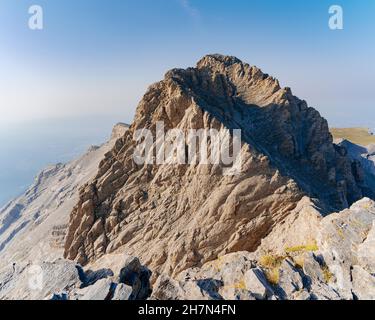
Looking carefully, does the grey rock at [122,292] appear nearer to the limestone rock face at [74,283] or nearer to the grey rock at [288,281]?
the limestone rock face at [74,283]

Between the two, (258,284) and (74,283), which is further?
(74,283)

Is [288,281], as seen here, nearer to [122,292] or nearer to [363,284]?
[363,284]

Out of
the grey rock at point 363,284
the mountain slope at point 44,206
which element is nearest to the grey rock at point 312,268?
the grey rock at point 363,284

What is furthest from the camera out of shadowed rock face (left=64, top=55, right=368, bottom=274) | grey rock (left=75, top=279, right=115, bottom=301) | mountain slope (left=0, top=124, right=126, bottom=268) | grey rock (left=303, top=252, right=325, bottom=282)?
mountain slope (left=0, top=124, right=126, bottom=268)

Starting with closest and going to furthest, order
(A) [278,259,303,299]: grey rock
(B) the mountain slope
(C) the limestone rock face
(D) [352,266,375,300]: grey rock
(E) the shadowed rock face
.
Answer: (D) [352,266,375,300]: grey rock < (C) the limestone rock face < (A) [278,259,303,299]: grey rock < (E) the shadowed rock face < (B) the mountain slope

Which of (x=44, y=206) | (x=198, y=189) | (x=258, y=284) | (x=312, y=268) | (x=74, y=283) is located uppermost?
(x=198, y=189)

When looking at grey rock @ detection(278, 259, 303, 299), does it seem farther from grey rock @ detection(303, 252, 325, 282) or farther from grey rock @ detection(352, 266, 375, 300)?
grey rock @ detection(352, 266, 375, 300)

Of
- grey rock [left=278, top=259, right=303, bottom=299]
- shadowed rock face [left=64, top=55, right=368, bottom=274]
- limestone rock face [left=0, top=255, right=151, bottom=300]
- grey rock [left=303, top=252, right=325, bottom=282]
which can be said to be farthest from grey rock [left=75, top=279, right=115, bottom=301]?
shadowed rock face [left=64, top=55, right=368, bottom=274]

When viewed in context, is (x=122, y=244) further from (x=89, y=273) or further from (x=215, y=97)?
(x=215, y=97)

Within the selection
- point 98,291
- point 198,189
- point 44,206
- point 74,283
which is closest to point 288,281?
point 98,291
